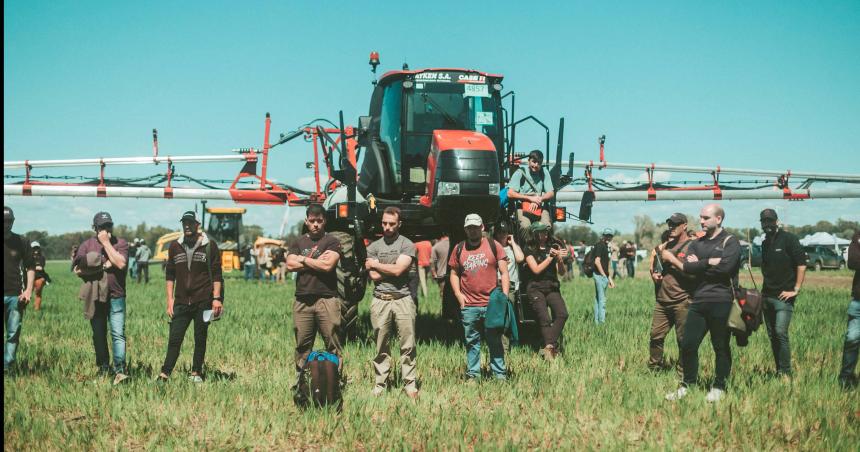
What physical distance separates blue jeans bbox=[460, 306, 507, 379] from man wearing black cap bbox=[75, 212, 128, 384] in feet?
12.6

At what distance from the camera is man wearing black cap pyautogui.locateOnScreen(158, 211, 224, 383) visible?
302 inches

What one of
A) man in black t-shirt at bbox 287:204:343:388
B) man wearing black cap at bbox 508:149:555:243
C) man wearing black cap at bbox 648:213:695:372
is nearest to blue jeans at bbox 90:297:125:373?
man in black t-shirt at bbox 287:204:343:388

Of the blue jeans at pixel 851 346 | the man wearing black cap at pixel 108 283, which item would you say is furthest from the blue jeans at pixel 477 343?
the man wearing black cap at pixel 108 283

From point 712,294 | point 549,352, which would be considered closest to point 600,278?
point 549,352

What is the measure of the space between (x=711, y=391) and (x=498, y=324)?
2186 millimetres

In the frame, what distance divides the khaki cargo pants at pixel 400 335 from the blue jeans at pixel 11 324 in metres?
4.05

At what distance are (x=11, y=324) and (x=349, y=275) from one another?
390 centimetres

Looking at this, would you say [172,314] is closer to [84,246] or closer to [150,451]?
[84,246]

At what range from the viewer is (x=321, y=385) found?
633 centimetres

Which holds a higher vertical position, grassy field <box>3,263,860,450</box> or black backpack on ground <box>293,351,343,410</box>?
black backpack on ground <box>293,351,343,410</box>

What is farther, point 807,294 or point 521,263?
point 807,294

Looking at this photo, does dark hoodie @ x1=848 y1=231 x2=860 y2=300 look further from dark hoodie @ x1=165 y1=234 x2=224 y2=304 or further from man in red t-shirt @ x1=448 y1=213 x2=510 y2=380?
dark hoodie @ x1=165 y1=234 x2=224 y2=304

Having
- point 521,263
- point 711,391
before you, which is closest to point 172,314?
point 521,263

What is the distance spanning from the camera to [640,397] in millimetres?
6613
